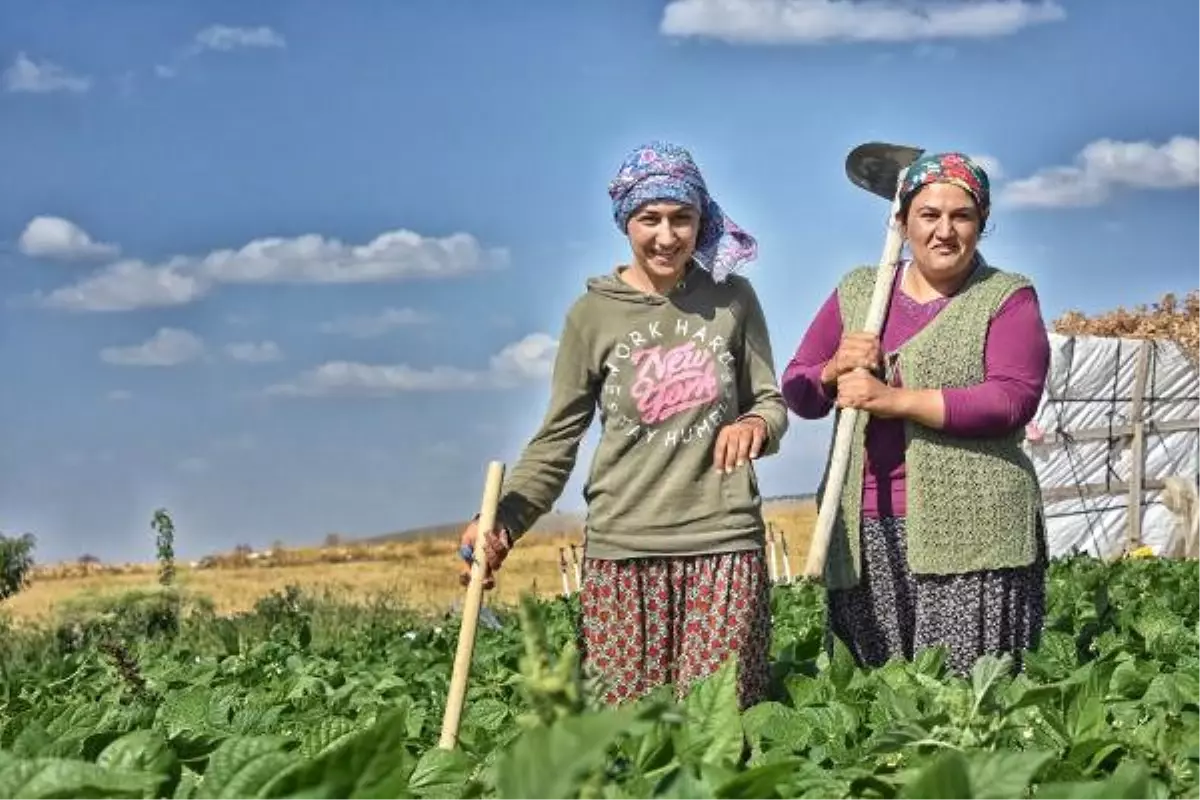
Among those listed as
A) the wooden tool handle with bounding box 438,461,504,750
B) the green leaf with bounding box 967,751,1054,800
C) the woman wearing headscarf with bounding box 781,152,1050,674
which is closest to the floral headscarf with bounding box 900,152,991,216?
the woman wearing headscarf with bounding box 781,152,1050,674

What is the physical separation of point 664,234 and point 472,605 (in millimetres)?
1143

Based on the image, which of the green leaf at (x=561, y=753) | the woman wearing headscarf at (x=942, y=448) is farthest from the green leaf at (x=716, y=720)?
the woman wearing headscarf at (x=942, y=448)

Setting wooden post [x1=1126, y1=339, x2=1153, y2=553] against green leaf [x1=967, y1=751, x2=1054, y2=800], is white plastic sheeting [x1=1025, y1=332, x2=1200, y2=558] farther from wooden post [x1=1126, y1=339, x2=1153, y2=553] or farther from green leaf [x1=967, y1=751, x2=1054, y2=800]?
green leaf [x1=967, y1=751, x2=1054, y2=800]

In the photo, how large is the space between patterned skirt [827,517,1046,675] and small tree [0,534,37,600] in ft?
28.6

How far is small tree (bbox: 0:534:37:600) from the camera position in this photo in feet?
40.8

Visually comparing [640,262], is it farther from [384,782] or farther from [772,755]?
[384,782]

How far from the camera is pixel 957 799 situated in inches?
59.2

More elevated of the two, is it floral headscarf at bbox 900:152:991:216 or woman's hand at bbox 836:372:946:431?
floral headscarf at bbox 900:152:991:216

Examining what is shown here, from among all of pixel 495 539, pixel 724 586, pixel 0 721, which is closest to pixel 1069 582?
pixel 724 586

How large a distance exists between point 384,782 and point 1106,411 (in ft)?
63.9

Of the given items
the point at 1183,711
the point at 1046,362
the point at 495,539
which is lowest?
the point at 1183,711

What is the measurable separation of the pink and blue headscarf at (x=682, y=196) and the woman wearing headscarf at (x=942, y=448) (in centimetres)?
47

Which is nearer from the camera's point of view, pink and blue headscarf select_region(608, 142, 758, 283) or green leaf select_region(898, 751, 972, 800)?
green leaf select_region(898, 751, 972, 800)

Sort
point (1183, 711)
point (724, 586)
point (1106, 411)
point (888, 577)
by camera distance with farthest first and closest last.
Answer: point (1106, 411) → point (888, 577) → point (724, 586) → point (1183, 711)
